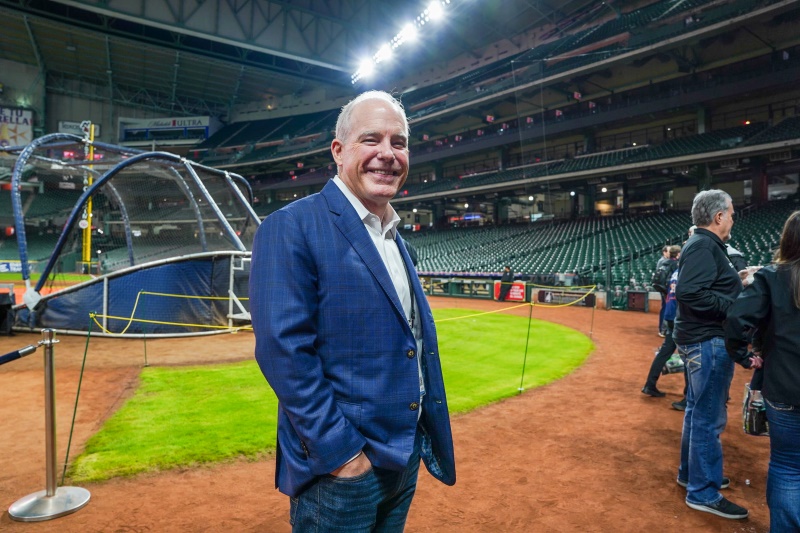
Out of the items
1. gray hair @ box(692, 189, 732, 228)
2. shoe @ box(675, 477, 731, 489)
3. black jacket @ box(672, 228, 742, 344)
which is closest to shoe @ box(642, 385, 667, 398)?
shoe @ box(675, 477, 731, 489)

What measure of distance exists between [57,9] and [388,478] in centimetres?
4565

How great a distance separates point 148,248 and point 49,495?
42.8ft

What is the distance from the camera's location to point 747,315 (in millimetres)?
2527

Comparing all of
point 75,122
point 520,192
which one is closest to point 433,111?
point 520,192

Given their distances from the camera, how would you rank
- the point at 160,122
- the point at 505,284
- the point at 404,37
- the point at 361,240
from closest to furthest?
the point at 361,240
the point at 505,284
the point at 404,37
the point at 160,122

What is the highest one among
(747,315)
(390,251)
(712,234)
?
(712,234)

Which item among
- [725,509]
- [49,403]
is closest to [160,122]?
[49,403]

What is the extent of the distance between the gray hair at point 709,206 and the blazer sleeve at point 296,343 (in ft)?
10.4

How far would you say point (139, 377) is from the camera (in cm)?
691

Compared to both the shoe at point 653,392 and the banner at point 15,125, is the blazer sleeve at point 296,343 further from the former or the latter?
the banner at point 15,125

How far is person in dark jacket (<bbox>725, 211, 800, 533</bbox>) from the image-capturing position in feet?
7.84

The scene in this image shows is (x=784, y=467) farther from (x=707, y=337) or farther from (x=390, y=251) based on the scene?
(x=390, y=251)

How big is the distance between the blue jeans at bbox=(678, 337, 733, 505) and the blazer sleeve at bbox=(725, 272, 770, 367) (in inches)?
20.9

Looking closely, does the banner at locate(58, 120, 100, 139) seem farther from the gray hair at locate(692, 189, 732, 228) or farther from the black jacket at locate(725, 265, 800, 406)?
the black jacket at locate(725, 265, 800, 406)
